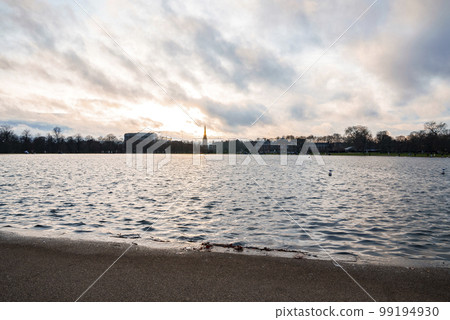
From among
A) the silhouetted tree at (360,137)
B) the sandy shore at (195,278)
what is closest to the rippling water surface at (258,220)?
the sandy shore at (195,278)

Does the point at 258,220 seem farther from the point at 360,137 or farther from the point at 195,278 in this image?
the point at 360,137

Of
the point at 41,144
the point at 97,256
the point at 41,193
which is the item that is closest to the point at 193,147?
the point at 41,144

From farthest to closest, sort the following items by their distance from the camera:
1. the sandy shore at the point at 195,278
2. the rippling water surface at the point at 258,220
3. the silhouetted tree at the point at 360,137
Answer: the silhouetted tree at the point at 360,137 → the rippling water surface at the point at 258,220 → the sandy shore at the point at 195,278

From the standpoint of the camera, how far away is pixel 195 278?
4863 millimetres

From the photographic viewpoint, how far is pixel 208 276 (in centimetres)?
496

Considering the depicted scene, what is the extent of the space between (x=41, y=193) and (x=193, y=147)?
179 metres

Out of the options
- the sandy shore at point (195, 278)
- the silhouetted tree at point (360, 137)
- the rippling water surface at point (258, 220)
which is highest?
the silhouetted tree at point (360, 137)

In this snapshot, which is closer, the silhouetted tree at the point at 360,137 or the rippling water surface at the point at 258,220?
the rippling water surface at the point at 258,220

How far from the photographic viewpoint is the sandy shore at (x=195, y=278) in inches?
169

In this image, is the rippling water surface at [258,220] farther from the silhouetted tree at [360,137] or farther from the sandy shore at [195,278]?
the silhouetted tree at [360,137]

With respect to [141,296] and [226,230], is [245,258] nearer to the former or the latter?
[141,296]

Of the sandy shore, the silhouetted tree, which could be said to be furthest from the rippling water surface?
the silhouetted tree

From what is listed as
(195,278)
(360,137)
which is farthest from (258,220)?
(360,137)

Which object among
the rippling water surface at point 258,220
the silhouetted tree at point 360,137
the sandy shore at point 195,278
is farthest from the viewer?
the silhouetted tree at point 360,137
